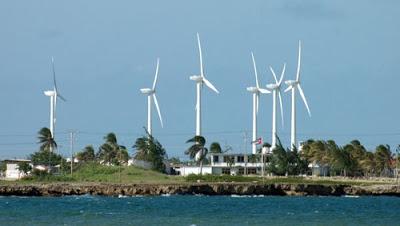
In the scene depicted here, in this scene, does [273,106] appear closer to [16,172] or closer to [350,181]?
[350,181]

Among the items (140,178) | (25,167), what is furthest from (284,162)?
(25,167)

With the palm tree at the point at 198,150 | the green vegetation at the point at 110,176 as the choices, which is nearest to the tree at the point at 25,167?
the green vegetation at the point at 110,176

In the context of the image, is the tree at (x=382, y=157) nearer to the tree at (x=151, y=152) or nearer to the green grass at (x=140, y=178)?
the green grass at (x=140, y=178)

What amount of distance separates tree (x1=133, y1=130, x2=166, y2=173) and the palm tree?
233 inches

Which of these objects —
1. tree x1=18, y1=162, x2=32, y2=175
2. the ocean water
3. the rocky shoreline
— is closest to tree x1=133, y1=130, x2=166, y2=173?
tree x1=18, y1=162, x2=32, y2=175

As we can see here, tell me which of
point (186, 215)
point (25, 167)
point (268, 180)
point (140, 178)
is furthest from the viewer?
point (25, 167)

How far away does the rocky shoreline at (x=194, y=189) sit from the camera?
144 meters

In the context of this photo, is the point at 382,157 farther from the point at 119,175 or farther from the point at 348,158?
the point at 119,175

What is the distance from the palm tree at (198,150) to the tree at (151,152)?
5.91 m

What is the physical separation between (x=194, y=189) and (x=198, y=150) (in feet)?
140

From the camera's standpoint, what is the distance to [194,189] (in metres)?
149

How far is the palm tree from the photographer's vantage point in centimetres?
19050

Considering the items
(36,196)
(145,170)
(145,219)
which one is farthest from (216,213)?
(145,170)

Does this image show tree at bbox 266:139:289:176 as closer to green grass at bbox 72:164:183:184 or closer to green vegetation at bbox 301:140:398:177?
green vegetation at bbox 301:140:398:177
